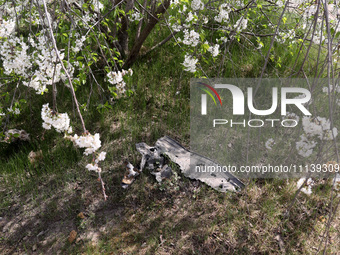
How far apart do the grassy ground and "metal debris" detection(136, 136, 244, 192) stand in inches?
2.7

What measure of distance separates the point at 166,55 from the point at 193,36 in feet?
4.75

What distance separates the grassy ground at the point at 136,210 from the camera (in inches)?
85.8

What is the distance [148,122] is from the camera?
10.3 feet

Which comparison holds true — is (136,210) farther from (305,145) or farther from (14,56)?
(14,56)

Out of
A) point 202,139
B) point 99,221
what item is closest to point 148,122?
point 202,139

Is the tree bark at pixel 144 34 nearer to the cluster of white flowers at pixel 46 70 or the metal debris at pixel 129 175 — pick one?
the cluster of white flowers at pixel 46 70

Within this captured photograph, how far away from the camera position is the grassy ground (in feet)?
7.15

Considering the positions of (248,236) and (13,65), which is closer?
(248,236)

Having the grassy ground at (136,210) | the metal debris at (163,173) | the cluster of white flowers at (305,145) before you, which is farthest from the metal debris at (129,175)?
the cluster of white flowers at (305,145)

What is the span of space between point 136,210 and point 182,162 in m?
0.63

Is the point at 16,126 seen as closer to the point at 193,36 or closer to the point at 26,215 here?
the point at 26,215

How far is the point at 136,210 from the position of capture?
239cm

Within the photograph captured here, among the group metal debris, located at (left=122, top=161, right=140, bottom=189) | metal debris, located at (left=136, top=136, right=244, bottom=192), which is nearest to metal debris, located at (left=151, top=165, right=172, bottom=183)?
metal debris, located at (left=136, top=136, right=244, bottom=192)

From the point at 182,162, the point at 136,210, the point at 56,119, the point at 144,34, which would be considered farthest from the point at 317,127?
the point at 144,34
